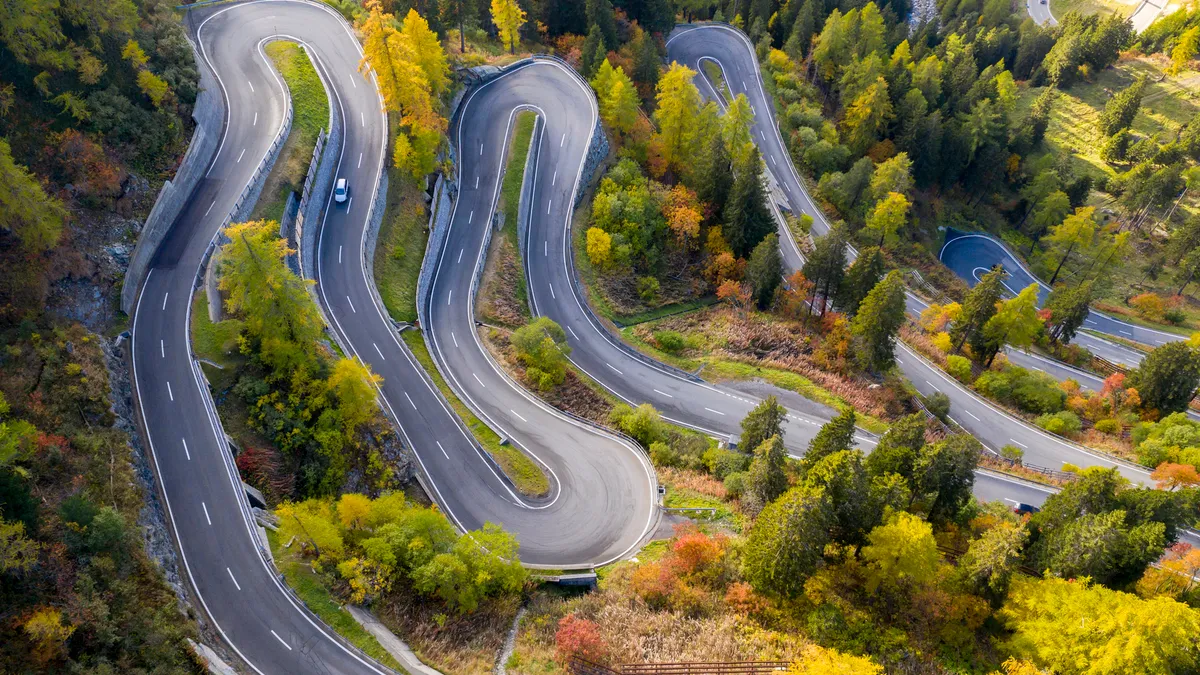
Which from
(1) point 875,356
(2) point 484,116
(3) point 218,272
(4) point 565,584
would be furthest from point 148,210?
(1) point 875,356

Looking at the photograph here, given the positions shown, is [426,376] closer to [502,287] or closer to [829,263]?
[502,287]

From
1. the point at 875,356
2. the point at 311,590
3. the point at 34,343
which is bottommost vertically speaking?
the point at 311,590

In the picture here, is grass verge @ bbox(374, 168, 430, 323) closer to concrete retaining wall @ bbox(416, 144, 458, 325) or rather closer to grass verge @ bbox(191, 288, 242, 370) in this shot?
concrete retaining wall @ bbox(416, 144, 458, 325)

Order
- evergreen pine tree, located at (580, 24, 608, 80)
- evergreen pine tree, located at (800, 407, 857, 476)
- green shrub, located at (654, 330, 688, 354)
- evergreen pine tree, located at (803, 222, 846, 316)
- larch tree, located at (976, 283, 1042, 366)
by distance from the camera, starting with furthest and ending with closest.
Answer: evergreen pine tree, located at (580, 24, 608, 80)
larch tree, located at (976, 283, 1042, 366)
evergreen pine tree, located at (803, 222, 846, 316)
green shrub, located at (654, 330, 688, 354)
evergreen pine tree, located at (800, 407, 857, 476)

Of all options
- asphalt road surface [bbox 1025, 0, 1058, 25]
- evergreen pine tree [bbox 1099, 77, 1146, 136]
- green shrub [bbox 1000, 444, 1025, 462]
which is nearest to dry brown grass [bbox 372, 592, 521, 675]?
green shrub [bbox 1000, 444, 1025, 462]

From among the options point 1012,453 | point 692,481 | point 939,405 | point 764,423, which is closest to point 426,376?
point 692,481

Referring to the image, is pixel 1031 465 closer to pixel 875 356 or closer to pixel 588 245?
pixel 875 356

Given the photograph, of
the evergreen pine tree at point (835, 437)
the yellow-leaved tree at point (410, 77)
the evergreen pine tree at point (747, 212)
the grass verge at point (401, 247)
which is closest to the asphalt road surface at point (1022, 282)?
the evergreen pine tree at point (747, 212)
